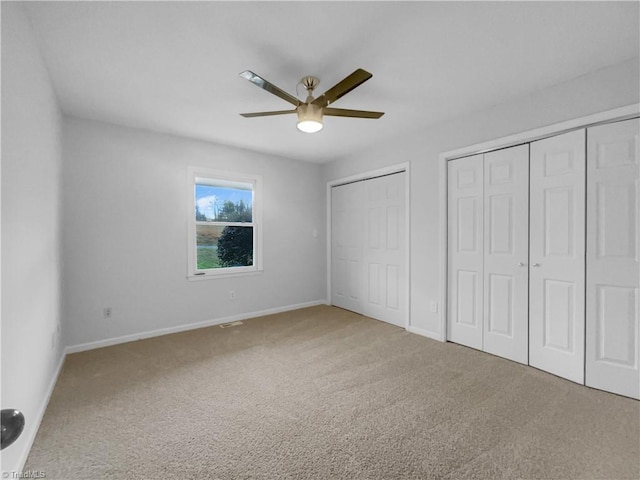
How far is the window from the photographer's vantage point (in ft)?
12.4

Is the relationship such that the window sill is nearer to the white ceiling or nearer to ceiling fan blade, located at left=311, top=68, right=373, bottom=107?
the white ceiling

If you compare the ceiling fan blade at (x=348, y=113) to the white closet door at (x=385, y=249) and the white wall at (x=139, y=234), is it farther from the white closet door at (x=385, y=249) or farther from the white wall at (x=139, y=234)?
the white wall at (x=139, y=234)

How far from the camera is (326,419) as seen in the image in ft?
6.21

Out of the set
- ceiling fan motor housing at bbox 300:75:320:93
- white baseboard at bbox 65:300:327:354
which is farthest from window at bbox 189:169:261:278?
ceiling fan motor housing at bbox 300:75:320:93

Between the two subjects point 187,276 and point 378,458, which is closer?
point 378,458

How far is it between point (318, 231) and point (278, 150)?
59.7 inches

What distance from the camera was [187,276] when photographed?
368 cm

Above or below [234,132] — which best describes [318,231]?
below

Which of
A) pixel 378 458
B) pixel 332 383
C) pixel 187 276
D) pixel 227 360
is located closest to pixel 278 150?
pixel 187 276

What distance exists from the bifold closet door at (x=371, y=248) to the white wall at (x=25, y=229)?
135 inches

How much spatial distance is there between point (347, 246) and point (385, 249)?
0.79 metres

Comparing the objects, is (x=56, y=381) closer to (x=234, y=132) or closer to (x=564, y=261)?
(x=234, y=132)

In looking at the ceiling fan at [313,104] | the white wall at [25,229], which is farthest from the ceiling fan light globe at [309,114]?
the white wall at [25,229]

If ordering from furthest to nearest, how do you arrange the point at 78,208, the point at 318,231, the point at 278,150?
the point at 318,231 → the point at 278,150 → the point at 78,208
